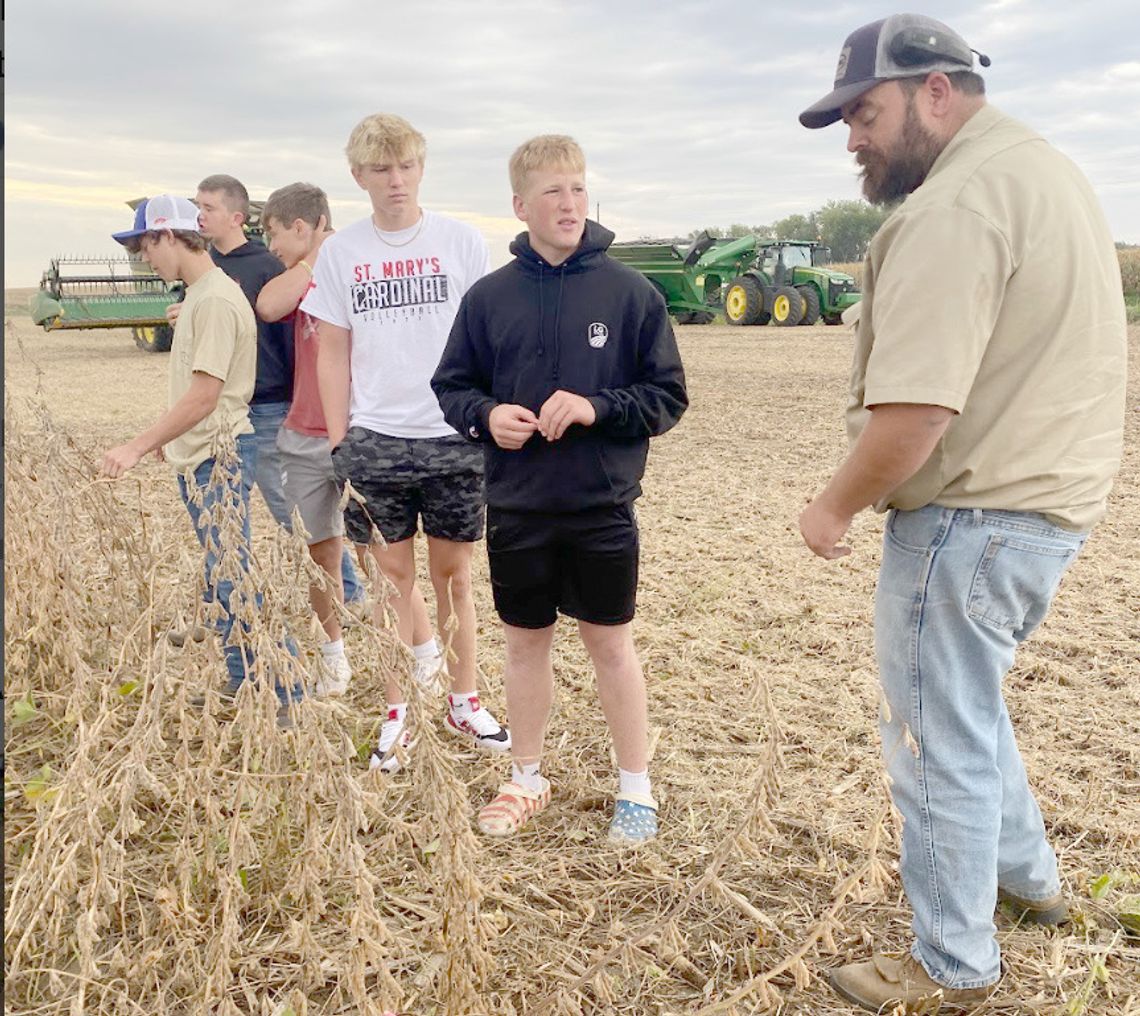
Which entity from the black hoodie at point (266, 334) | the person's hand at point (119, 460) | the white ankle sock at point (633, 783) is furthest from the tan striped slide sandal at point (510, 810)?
the black hoodie at point (266, 334)

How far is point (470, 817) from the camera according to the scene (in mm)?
2926

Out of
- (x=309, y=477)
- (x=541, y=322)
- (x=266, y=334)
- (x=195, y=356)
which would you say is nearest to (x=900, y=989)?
(x=541, y=322)

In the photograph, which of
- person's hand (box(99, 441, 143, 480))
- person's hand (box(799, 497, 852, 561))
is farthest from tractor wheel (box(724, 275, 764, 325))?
person's hand (box(799, 497, 852, 561))

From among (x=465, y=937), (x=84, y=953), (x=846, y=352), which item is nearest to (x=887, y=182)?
(x=465, y=937)

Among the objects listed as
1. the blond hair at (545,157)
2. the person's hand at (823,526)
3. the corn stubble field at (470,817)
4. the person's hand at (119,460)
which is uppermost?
the blond hair at (545,157)

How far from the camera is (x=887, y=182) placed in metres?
1.97

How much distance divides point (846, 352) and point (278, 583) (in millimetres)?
15586

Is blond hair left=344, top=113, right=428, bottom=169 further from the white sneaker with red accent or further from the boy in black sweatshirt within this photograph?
the white sneaker with red accent

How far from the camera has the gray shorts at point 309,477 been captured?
11.8ft

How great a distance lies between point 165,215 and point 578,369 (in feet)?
4.88

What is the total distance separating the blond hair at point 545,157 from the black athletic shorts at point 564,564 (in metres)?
0.82

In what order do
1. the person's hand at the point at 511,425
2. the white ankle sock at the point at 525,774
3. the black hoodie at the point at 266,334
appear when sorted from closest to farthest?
the person's hand at the point at 511,425, the white ankle sock at the point at 525,774, the black hoodie at the point at 266,334

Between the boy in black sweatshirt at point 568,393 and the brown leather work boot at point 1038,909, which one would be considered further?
the boy in black sweatshirt at point 568,393

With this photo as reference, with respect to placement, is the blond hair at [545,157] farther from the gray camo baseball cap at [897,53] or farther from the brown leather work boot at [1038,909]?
the brown leather work boot at [1038,909]
